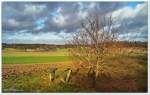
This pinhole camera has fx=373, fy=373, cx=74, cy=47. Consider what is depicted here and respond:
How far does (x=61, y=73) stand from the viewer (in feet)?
14.0

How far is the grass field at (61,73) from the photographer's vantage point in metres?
4.22

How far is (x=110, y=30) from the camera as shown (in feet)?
14.0

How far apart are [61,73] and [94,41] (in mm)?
526

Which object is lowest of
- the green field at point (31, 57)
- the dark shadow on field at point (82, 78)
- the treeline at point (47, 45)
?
the dark shadow on field at point (82, 78)

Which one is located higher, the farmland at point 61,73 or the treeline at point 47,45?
the treeline at point 47,45

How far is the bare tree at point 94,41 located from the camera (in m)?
4.26

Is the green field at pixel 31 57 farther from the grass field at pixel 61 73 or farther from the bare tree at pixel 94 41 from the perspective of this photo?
the bare tree at pixel 94 41

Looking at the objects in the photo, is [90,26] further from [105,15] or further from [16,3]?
[16,3]

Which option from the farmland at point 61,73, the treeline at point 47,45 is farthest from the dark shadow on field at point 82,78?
the treeline at point 47,45

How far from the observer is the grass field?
422cm

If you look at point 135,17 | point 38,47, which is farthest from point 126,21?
point 38,47

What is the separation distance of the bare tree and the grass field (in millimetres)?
82

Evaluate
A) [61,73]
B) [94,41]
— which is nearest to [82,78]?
[61,73]

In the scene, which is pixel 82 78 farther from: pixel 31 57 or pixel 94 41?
pixel 31 57
